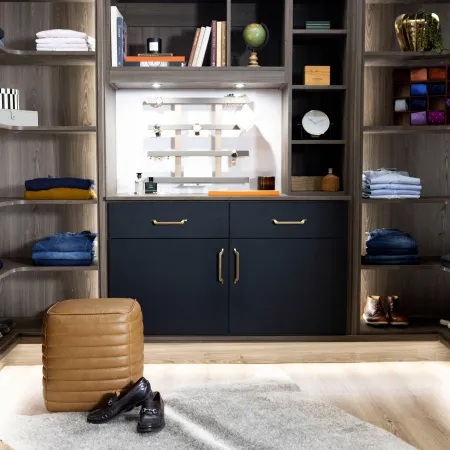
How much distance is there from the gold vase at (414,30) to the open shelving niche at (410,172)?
24 cm

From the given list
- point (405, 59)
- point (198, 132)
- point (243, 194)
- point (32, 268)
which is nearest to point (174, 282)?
point (243, 194)

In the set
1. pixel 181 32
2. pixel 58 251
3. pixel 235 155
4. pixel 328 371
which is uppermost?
pixel 181 32

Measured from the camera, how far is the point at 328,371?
3.96 meters

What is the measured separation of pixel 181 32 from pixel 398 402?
252cm

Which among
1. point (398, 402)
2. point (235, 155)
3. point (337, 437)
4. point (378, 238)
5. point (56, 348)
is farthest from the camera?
point (235, 155)

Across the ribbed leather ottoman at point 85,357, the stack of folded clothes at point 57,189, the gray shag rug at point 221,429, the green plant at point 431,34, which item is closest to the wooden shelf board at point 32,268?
the stack of folded clothes at point 57,189

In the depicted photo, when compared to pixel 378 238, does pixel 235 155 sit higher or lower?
higher

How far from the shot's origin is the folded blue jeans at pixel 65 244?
4.13 m

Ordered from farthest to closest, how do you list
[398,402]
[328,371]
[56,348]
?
[328,371] < [398,402] < [56,348]

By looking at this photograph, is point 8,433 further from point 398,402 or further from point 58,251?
point 398,402

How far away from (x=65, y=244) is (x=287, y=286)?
1.28 metres

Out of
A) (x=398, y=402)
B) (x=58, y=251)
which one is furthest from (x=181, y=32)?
(x=398, y=402)

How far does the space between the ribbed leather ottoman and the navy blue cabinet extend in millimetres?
903

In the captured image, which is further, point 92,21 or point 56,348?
point 92,21
